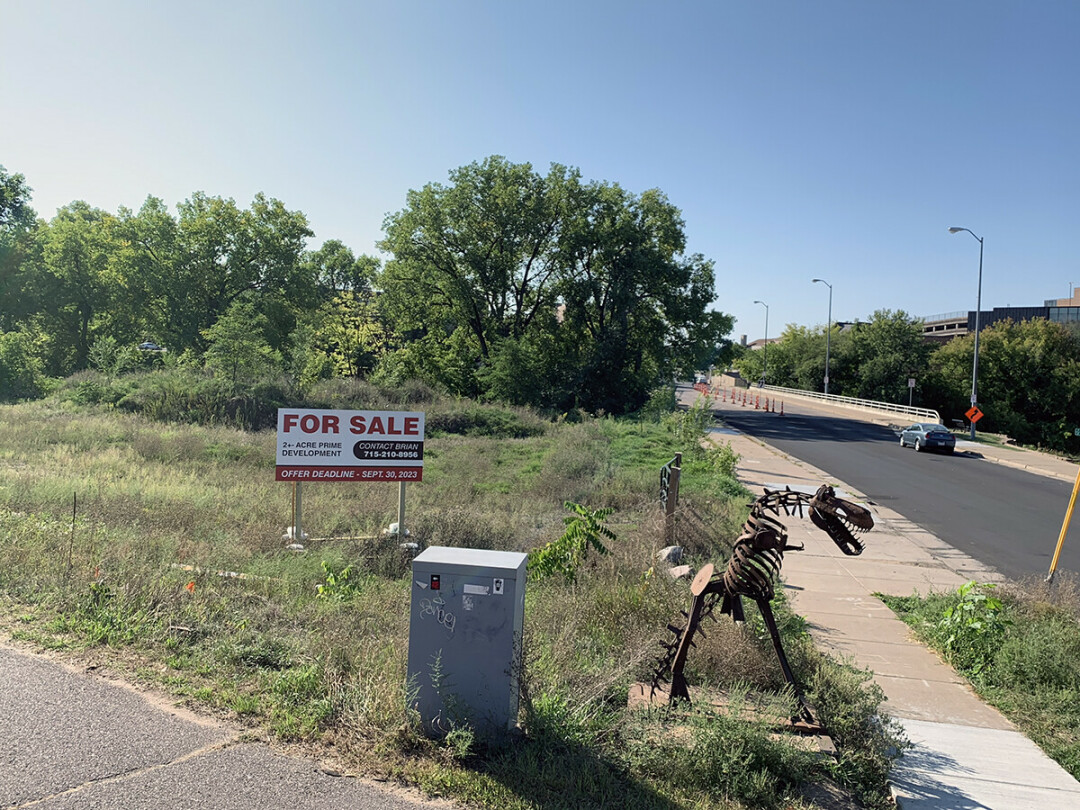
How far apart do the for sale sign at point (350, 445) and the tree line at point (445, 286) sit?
84.8 feet

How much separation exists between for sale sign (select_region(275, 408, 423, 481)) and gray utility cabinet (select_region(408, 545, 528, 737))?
21.2 feet

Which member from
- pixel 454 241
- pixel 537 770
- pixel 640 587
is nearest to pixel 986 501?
pixel 640 587

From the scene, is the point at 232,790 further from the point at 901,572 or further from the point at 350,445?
the point at 901,572

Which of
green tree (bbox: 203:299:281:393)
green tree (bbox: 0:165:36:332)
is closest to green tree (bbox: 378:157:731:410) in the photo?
green tree (bbox: 203:299:281:393)

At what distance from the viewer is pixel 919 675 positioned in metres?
6.52

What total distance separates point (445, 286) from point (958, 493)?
98.0ft

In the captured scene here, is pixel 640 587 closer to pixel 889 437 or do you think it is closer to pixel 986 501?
pixel 986 501

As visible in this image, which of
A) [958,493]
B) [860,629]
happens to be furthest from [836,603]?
[958,493]

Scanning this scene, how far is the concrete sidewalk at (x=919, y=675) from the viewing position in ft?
14.4

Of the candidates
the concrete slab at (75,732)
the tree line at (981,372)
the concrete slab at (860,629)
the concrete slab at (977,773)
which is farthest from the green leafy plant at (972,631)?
the tree line at (981,372)

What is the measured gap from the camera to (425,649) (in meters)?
4.26

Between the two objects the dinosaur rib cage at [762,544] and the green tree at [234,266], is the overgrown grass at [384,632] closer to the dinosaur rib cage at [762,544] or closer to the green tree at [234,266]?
the dinosaur rib cage at [762,544]

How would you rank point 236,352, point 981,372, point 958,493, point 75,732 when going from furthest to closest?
point 981,372 → point 236,352 → point 958,493 → point 75,732

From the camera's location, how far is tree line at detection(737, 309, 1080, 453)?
168ft
